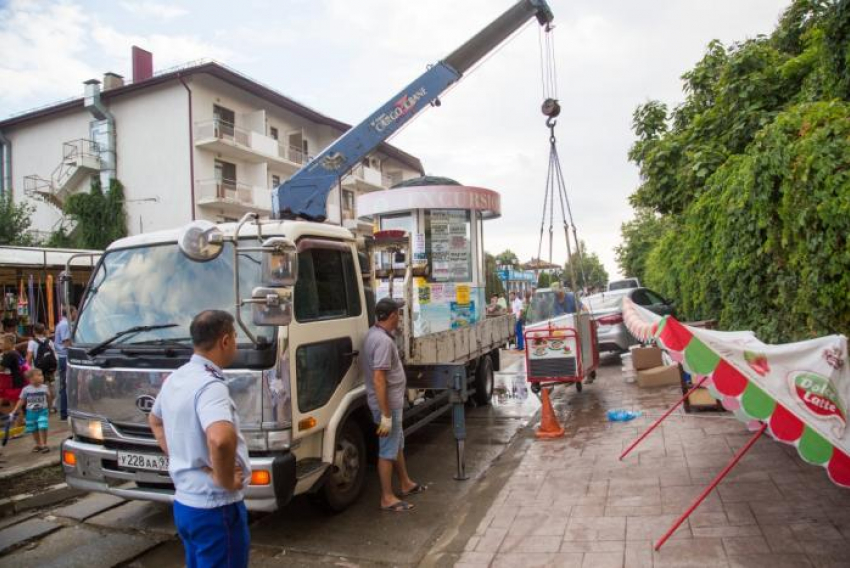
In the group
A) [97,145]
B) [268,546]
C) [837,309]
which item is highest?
[97,145]

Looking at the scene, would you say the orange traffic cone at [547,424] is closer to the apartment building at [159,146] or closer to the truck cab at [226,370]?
the truck cab at [226,370]

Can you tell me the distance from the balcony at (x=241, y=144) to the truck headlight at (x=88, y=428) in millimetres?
23653

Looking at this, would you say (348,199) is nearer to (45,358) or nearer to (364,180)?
(364,180)

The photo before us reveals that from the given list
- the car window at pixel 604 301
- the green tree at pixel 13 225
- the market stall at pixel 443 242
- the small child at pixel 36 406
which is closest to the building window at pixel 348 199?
the green tree at pixel 13 225

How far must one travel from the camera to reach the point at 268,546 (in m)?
4.65

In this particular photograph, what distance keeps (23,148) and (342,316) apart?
33.8 meters

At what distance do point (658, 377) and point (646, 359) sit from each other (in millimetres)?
480

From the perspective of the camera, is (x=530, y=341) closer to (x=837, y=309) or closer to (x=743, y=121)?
(x=837, y=309)

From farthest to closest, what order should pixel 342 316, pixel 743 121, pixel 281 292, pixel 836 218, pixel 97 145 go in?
1. pixel 97 145
2. pixel 743 121
3. pixel 342 316
4. pixel 836 218
5. pixel 281 292

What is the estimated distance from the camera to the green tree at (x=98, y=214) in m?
27.2

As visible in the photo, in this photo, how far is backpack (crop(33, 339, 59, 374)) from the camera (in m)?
9.52

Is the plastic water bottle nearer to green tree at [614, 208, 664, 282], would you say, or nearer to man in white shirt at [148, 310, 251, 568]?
man in white shirt at [148, 310, 251, 568]

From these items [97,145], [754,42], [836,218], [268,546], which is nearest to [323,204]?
[268,546]

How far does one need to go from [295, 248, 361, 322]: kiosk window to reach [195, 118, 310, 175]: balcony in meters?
23.3
